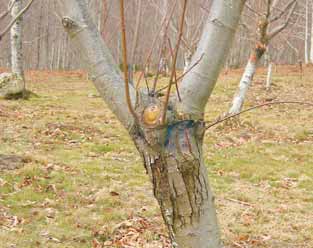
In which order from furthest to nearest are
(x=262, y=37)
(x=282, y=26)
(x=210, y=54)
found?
(x=262, y=37) → (x=282, y=26) → (x=210, y=54)

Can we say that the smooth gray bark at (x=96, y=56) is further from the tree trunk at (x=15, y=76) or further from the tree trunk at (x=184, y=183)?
the tree trunk at (x=15, y=76)

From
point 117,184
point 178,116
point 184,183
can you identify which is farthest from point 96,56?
point 117,184

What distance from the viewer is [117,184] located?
5992 millimetres

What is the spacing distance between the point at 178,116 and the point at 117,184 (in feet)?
13.6

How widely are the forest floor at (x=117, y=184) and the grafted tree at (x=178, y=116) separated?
216cm

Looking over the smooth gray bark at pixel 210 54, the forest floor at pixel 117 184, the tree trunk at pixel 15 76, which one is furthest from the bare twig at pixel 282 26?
the smooth gray bark at pixel 210 54

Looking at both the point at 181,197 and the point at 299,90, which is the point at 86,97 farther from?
the point at 181,197

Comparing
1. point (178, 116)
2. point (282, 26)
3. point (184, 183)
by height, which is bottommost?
point (184, 183)

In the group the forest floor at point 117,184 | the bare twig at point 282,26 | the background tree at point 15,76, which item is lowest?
the forest floor at point 117,184

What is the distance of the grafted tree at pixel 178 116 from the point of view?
1932 millimetres

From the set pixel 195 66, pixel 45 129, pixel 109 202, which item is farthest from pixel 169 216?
pixel 45 129

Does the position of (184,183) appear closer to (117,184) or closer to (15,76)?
(117,184)

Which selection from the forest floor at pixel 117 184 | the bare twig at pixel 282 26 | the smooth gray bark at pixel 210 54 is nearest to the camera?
the smooth gray bark at pixel 210 54

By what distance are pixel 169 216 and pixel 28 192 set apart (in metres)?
3.69
